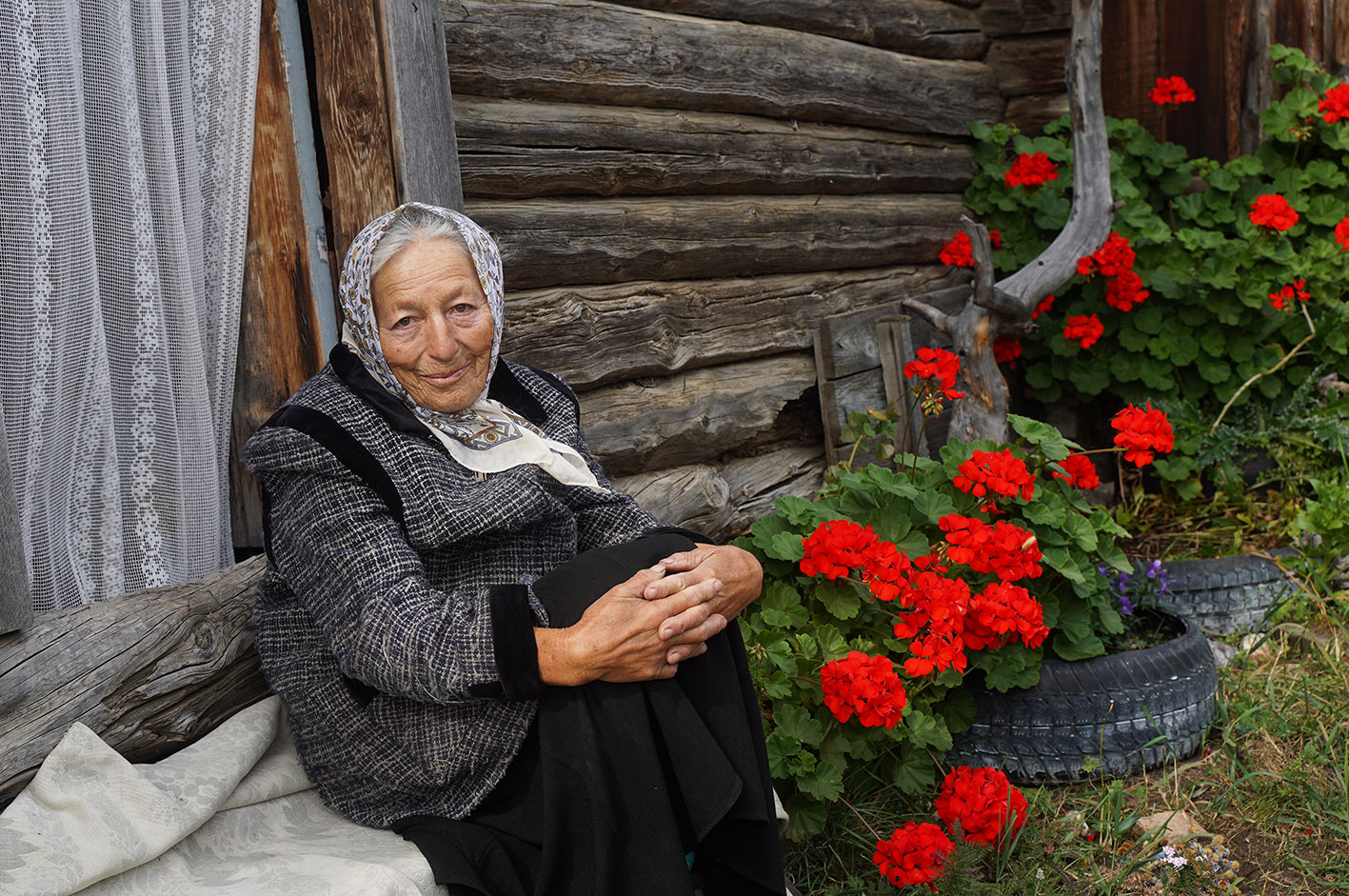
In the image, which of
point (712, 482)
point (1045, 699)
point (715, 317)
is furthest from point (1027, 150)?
point (1045, 699)

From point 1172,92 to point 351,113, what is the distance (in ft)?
11.0

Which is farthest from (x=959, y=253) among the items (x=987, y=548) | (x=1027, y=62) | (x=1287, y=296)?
(x=987, y=548)

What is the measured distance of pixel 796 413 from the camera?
3605mm

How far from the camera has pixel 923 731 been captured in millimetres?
2416

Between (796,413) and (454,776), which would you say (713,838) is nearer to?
(454,776)

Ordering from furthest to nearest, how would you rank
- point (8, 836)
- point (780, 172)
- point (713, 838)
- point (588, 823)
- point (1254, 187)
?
1. point (1254, 187)
2. point (780, 172)
3. point (713, 838)
4. point (588, 823)
5. point (8, 836)

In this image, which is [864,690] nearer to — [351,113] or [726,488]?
[726,488]

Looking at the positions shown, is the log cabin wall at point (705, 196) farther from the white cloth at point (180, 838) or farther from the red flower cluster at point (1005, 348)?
the white cloth at point (180, 838)

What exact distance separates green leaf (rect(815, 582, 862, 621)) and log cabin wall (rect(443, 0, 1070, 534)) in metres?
0.54

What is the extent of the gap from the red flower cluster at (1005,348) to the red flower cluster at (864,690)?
241 centimetres

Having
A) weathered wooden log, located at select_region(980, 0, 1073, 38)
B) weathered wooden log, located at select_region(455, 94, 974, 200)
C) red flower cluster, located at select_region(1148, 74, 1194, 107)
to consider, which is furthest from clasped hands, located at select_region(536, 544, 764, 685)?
weathered wooden log, located at select_region(980, 0, 1073, 38)

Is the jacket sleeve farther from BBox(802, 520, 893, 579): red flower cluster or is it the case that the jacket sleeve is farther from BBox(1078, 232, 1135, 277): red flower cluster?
BBox(1078, 232, 1135, 277): red flower cluster

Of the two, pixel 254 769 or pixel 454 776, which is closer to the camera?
pixel 454 776

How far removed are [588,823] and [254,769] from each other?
58 cm
